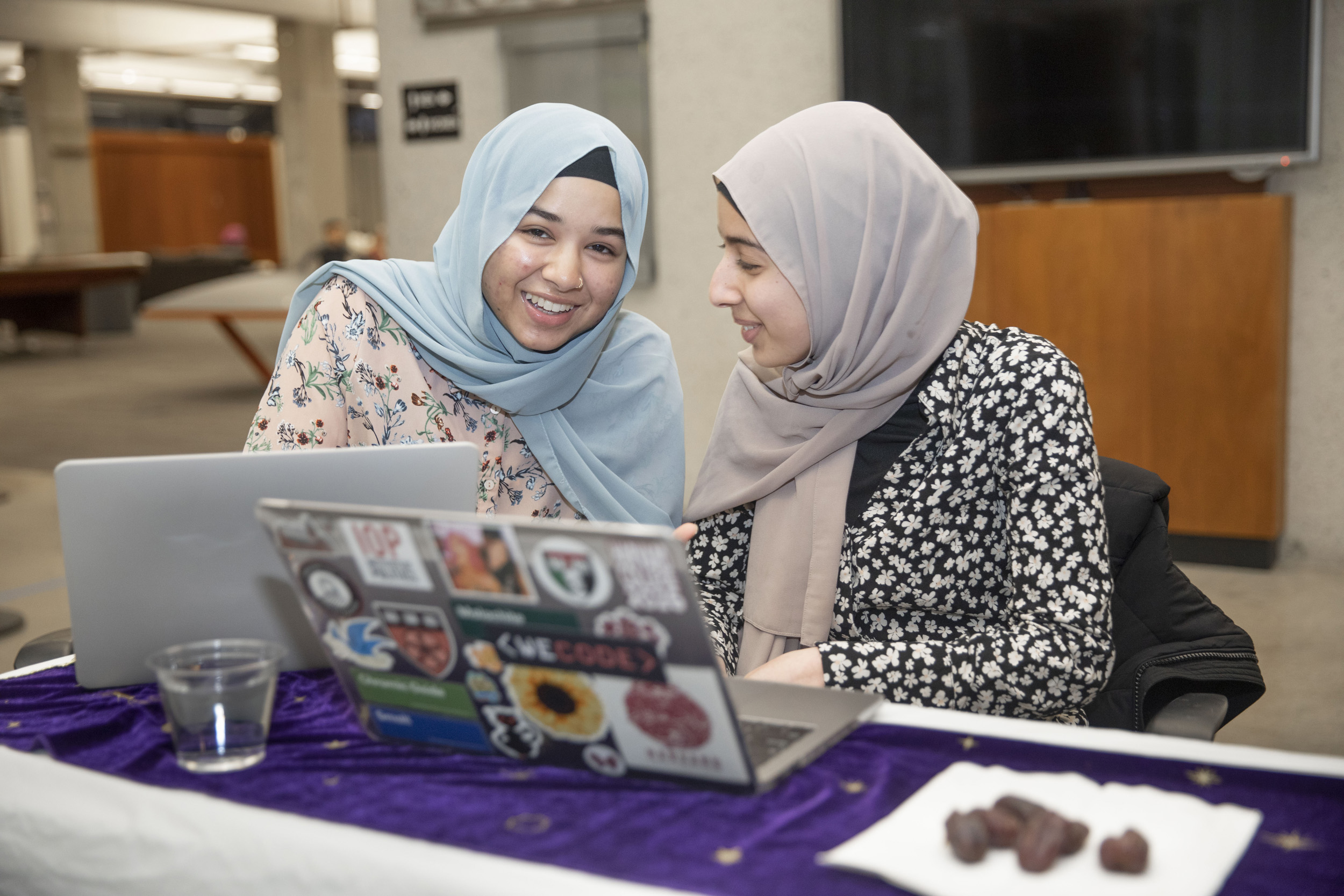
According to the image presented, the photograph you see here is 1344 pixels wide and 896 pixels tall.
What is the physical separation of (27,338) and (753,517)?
1369 centimetres

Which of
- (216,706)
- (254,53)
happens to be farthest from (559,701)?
(254,53)

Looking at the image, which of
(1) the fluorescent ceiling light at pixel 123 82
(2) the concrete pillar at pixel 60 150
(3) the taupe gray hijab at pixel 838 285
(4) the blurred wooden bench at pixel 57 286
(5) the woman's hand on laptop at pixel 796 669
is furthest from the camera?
(1) the fluorescent ceiling light at pixel 123 82

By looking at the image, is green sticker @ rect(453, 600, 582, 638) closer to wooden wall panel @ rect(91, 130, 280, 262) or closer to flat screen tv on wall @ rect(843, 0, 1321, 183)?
flat screen tv on wall @ rect(843, 0, 1321, 183)

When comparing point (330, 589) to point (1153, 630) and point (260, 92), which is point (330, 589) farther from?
point (260, 92)

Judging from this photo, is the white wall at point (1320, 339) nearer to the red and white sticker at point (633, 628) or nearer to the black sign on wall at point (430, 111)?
the black sign on wall at point (430, 111)

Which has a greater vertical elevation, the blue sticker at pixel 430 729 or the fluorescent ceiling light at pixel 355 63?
the fluorescent ceiling light at pixel 355 63

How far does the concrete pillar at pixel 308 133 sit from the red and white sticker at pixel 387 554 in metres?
12.8

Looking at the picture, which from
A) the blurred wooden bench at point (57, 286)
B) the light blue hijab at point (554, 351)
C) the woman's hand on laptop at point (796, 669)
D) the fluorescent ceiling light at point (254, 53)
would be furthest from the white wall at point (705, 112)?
the fluorescent ceiling light at point (254, 53)

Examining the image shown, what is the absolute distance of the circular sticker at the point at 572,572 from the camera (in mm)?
771

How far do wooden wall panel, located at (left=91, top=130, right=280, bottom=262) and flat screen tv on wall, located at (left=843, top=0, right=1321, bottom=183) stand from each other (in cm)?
1741

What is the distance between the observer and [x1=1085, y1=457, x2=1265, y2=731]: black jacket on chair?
1.31 metres

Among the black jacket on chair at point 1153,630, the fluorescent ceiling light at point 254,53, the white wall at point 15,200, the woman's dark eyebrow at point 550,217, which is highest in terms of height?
the fluorescent ceiling light at point 254,53

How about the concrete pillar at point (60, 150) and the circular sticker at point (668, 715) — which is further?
the concrete pillar at point (60, 150)

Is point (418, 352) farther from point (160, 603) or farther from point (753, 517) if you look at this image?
point (160, 603)
